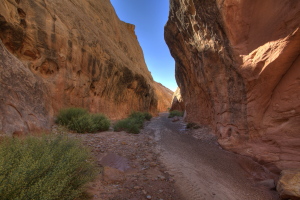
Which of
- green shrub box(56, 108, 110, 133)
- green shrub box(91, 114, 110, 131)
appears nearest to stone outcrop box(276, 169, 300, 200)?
green shrub box(56, 108, 110, 133)

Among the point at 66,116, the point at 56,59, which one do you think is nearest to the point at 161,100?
the point at 56,59

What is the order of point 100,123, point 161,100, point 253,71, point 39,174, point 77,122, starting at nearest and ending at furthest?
point 39,174 → point 253,71 → point 77,122 → point 100,123 → point 161,100

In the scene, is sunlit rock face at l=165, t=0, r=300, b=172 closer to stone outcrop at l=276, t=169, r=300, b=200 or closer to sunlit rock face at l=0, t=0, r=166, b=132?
stone outcrop at l=276, t=169, r=300, b=200

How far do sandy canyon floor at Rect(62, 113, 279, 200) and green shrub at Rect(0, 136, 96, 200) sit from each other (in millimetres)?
425

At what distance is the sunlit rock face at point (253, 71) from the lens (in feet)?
10.9

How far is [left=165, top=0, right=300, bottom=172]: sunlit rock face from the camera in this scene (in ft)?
10.9

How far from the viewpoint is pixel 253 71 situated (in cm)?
407

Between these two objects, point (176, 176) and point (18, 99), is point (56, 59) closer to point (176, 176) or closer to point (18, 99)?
point (18, 99)

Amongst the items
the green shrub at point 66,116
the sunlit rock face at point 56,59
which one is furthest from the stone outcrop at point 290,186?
the green shrub at point 66,116

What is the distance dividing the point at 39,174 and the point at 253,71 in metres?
5.05

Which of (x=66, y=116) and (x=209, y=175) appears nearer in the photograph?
(x=209, y=175)

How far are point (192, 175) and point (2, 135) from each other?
3.91 meters

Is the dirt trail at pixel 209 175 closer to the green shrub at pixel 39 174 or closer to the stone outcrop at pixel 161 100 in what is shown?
the green shrub at pixel 39 174

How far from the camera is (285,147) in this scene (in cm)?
332
